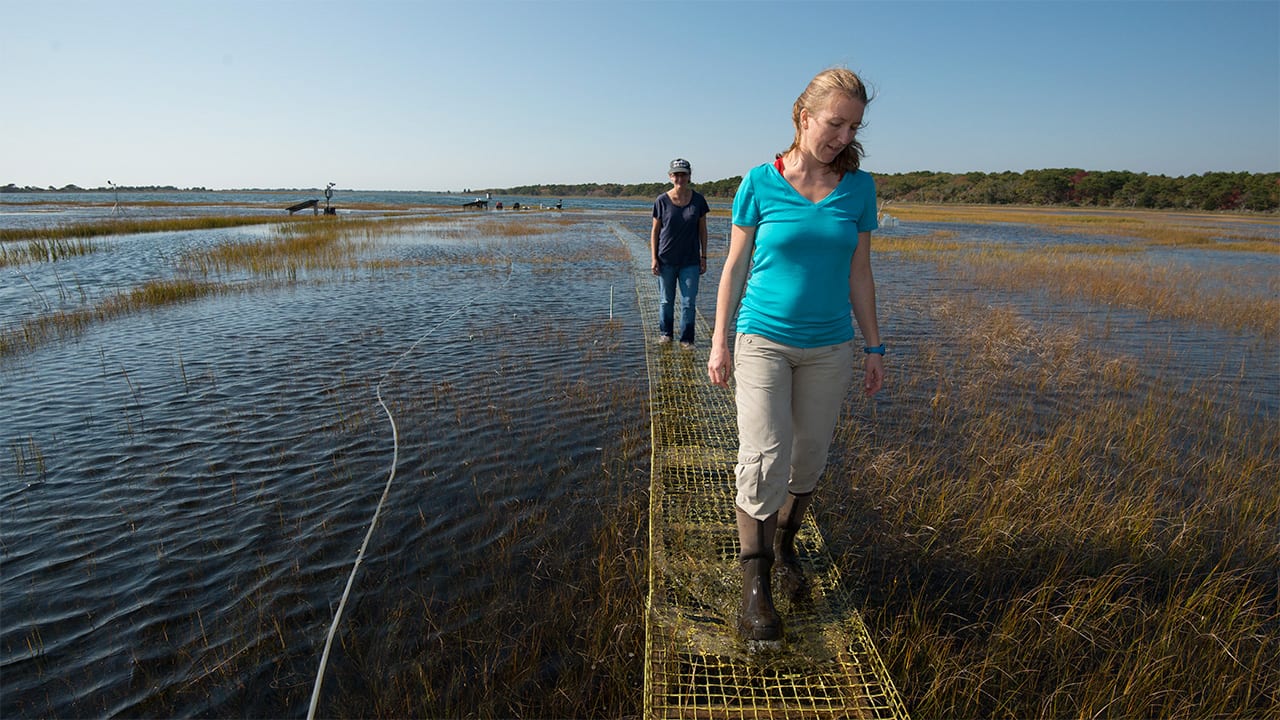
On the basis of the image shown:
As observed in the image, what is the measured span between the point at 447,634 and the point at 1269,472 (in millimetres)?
6693

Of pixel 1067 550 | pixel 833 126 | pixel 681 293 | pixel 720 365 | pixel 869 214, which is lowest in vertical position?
pixel 1067 550

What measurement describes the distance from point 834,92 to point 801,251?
0.64 meters

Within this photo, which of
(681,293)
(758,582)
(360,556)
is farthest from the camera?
(681,293)

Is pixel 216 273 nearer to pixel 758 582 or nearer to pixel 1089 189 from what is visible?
pixel 758 582

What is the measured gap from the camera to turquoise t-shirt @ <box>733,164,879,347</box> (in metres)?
2.43

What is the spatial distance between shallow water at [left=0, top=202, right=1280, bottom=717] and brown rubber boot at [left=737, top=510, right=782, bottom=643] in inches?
52.4

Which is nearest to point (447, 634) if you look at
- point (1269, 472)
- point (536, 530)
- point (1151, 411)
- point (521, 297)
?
point (536, 530)

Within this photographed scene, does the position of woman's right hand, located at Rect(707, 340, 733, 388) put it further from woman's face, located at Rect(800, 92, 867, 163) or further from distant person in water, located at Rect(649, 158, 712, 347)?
distant person in water, located at Rect(649, 158, 712, 347)

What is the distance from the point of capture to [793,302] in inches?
98.1

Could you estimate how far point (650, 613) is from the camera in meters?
2.91

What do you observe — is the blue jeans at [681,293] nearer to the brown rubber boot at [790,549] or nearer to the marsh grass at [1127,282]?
the brown rubber boot at [790,549]

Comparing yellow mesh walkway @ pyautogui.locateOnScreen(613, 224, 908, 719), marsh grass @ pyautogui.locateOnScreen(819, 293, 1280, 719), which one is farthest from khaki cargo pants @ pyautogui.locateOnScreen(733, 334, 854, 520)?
marsh grass @ pyautogui.locateOnScreen(819, 293, 1280, 719)

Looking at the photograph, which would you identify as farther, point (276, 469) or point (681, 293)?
point (681, 293)

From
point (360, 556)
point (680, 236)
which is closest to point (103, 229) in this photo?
point (680, 236)
